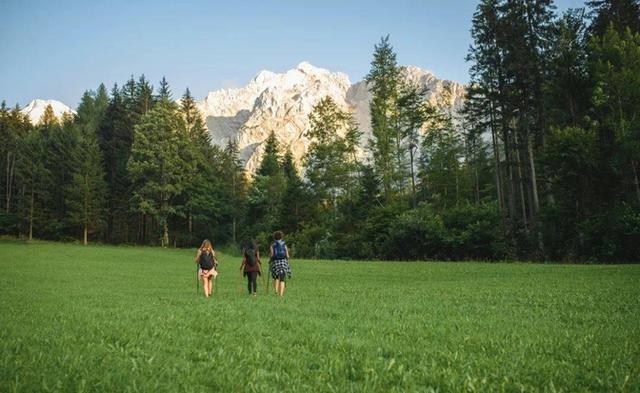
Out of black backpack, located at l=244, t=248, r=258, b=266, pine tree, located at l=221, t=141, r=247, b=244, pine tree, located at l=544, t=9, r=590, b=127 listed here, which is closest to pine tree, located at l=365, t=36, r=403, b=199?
pine tree, located at l=544, t=9, r=590, b=127

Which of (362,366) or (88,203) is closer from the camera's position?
(362,366)

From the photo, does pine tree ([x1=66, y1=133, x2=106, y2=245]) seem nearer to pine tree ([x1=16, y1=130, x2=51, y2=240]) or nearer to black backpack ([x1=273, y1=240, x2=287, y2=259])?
pine tree ([x1=16, y1=130, x2=51, y2=240])

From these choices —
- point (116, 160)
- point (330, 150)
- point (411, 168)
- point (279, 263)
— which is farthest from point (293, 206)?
point (279, 263)

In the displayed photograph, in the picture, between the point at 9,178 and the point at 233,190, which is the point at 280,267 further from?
the point at 9,178

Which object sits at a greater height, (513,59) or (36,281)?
(513,59)

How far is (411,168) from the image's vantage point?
5041cm

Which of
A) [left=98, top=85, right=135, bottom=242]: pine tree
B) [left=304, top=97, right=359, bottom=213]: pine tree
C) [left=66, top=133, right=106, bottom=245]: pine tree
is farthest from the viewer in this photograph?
[left=98, top=85, right=135, bottom=242]: pine tree

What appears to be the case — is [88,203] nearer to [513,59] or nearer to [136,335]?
[513,59]

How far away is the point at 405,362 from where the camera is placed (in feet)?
21.7

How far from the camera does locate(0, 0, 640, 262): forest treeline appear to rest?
34.2 m

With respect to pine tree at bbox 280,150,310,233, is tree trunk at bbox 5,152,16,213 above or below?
above

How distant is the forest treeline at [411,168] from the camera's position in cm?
3422

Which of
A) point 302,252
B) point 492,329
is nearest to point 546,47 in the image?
point 302,252

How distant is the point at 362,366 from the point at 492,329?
169 inches
